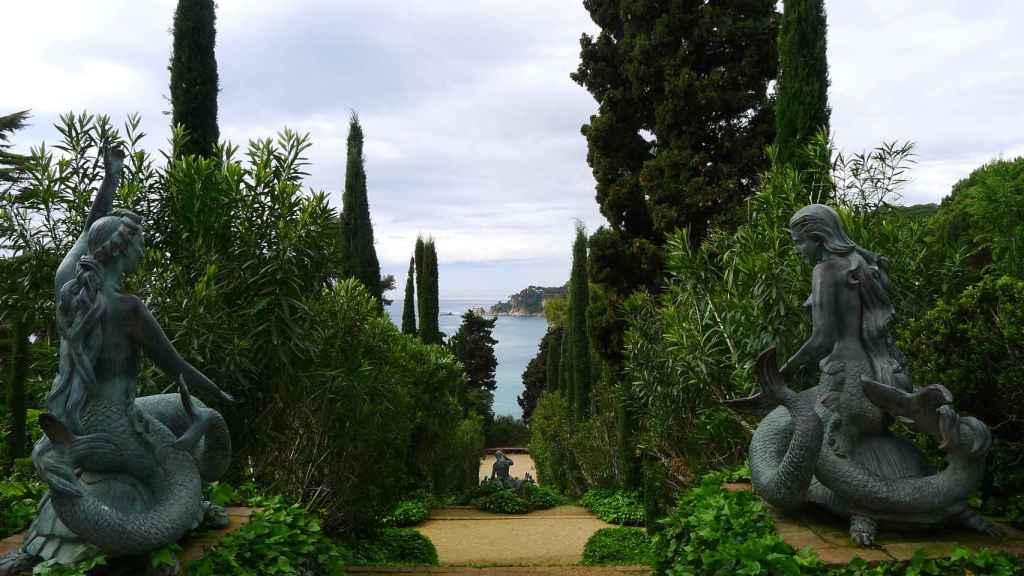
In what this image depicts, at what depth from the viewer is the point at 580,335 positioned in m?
21.4

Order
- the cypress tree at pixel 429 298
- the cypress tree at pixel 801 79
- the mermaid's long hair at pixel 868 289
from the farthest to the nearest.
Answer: the cypress tree at pixel 429 298 → the cypress tree at pixel 801 79 → the mermaid's long hair at pixel 868 289

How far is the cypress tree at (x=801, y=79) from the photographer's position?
30.6 feet

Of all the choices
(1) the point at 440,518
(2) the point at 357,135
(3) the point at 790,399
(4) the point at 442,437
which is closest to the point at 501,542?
(1) the point at 440,518

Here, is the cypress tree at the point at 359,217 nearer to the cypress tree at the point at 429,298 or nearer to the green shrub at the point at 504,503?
the cypress tree at the point at 429,298

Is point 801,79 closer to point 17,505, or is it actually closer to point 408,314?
point 17,505

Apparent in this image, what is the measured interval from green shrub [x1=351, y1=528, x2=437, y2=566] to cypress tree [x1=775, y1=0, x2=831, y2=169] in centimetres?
770

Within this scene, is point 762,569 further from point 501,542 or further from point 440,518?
point 440,518

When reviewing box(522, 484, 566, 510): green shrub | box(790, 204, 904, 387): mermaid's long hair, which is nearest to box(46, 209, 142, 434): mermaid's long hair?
box(790, 204, 904, 387): mermaid's long hair

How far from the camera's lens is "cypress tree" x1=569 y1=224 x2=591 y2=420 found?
68.7ft

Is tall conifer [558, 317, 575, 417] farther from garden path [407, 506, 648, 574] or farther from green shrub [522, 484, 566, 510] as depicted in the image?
garden path [407, 506, 648, 574]

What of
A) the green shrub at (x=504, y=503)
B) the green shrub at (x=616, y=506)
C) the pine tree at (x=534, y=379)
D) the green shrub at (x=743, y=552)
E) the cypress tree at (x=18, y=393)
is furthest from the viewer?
the pine tree at (x=534, y=379)

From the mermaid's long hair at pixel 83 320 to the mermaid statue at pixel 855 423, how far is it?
154 inches

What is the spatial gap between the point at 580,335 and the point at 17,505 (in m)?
17.1

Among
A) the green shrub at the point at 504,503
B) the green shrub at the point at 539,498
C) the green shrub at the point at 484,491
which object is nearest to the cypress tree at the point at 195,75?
the green shrub at the point at 504,503
